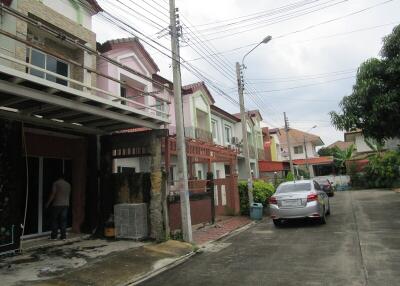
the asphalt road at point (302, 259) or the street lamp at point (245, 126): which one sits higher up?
the street lamp at point (245, 126)

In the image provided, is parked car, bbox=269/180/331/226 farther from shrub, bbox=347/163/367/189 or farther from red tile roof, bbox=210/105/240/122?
shrub, bbox=347/163/367/189

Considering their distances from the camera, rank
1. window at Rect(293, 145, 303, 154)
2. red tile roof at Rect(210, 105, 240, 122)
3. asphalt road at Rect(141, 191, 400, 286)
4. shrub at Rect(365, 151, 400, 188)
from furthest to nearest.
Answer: window at Rect(293, 145, 303, 154) → shrub at Rect(365, 151, 400, 188) → red tile roof at Rect(210, 105, 240, 122) → asphalt road at Rect(141, 191, 400, 286)

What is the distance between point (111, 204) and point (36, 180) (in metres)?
2.21

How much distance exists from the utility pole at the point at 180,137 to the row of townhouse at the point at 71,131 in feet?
1.47

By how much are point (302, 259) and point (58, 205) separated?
640cm

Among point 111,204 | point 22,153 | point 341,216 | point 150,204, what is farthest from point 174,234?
point 341,216

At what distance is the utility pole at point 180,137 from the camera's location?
11.6 metres

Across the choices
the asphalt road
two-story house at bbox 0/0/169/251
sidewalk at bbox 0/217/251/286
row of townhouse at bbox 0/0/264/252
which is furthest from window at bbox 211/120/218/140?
sidewalk at bbox 0/217/251/286

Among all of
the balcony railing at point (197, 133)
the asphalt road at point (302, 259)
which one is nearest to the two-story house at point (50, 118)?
the asphalt road at point (302, 259)

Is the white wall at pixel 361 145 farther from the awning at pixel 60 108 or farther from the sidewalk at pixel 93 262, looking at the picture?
the awning at pixel 60 108

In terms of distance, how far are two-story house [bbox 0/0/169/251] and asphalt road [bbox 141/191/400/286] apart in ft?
13.3

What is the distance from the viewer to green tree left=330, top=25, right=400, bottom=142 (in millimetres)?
14844

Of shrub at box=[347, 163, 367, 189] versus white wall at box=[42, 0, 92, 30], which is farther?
shrub at box=[347, 163, 367, 189]

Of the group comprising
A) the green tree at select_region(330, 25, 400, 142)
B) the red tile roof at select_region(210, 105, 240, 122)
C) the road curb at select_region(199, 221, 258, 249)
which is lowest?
the road curb at select_region(199, 221, 258, 249)
